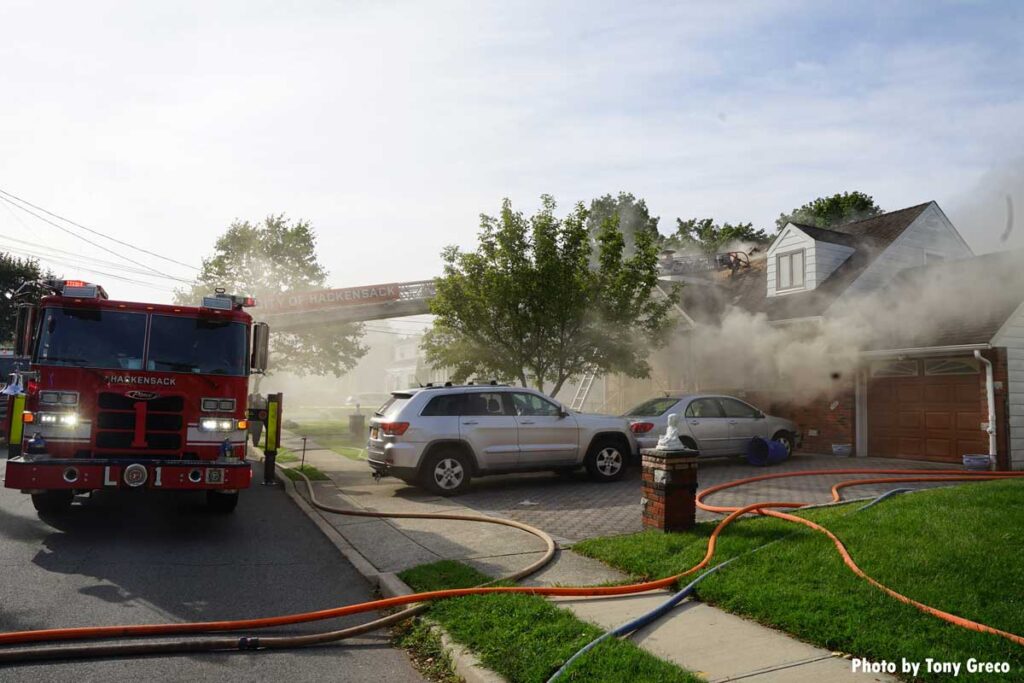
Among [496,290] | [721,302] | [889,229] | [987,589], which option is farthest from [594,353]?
[987,589]

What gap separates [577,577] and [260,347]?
5.04m

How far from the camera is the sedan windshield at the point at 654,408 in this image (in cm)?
1351

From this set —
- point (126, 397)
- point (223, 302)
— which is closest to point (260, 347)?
point (223, 302)

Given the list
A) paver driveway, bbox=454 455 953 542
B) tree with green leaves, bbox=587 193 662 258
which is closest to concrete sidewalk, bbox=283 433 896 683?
paver driveway, bbox=454 455 953 542

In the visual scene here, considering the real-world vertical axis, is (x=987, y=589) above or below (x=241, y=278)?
below

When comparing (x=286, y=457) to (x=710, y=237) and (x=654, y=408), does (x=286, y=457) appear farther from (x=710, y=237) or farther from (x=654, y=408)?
(x=710, y=237)

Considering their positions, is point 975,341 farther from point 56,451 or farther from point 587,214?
point 56,451

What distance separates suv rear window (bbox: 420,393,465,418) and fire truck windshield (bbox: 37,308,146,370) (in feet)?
13.0

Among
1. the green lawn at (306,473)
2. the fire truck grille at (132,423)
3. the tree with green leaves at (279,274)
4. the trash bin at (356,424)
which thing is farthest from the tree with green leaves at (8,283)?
the fire truck grille at (132,423)

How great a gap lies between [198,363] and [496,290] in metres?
8.23

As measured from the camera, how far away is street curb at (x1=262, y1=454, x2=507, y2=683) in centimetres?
408

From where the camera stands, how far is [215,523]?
8703 millimetres

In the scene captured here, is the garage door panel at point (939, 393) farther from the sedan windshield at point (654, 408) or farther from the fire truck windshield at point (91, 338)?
the fire truck windshield at point (91, 338)

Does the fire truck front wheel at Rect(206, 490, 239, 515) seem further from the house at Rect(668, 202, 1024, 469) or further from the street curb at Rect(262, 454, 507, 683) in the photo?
the house at Rect(668, 202, 1024, 469)
